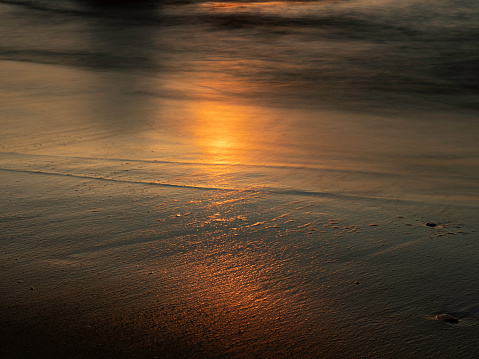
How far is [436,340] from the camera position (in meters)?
1.39

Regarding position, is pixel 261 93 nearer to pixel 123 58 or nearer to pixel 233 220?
pixel 123 58

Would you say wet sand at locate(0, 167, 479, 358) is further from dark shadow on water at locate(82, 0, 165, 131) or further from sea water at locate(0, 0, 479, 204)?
dark shadow on water at locate(82, 0, 165, 131)

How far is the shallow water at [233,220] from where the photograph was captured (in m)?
1.44

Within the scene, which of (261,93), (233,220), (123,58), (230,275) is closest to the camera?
(230,275)

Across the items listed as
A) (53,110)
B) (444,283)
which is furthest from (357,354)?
(53,110)

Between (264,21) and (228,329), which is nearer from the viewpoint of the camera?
(228,329)

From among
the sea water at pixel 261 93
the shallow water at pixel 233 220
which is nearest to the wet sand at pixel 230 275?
the shallow water at pixel 233 220

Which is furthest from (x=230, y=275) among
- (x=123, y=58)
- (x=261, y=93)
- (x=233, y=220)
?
(x=123, y=58)

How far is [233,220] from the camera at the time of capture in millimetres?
2139

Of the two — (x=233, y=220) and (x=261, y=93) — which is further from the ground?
(x=261, y=93)

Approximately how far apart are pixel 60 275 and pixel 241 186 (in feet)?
3.37

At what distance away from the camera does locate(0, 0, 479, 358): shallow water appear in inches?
56.5

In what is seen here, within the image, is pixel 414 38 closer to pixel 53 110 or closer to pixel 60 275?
pixel 53 110

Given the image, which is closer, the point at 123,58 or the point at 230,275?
the point at 230,275
